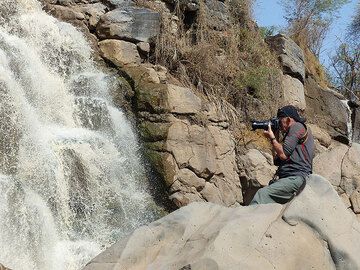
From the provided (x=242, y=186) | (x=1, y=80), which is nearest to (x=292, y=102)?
(x=242, y=186)

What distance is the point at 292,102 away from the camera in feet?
53.1

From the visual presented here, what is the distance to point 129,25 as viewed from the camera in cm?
1402

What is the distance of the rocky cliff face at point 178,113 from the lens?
38.0 ft

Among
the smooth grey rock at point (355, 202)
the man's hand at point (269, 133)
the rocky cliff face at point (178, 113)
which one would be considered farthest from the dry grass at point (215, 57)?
the man's hand at point (269, 133)

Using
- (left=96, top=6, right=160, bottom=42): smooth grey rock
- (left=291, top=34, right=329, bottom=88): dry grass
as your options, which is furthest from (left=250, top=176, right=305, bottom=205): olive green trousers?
(left=291, top=34, right=329, bottom=88): dry grass

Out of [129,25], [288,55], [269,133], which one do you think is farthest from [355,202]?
[269,133]

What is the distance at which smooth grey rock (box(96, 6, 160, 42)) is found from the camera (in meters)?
13.9

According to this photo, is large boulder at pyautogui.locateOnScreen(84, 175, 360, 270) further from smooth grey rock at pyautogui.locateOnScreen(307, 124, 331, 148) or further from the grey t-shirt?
smooth grey rock at pyautogui.locateOnScreen(307, 124, 331, 148)

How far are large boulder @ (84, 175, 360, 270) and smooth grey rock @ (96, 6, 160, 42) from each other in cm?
872

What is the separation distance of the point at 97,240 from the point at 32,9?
6451 millimetres

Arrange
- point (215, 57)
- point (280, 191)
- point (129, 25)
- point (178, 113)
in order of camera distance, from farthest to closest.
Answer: point (215, 57) < point (129, 25) < point (178, 113) < point (280, 191)

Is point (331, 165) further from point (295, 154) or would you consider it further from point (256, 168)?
point (295, 154)

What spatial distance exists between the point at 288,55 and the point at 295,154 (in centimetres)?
1062

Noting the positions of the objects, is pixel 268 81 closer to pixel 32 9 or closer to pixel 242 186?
pixel 242 186
